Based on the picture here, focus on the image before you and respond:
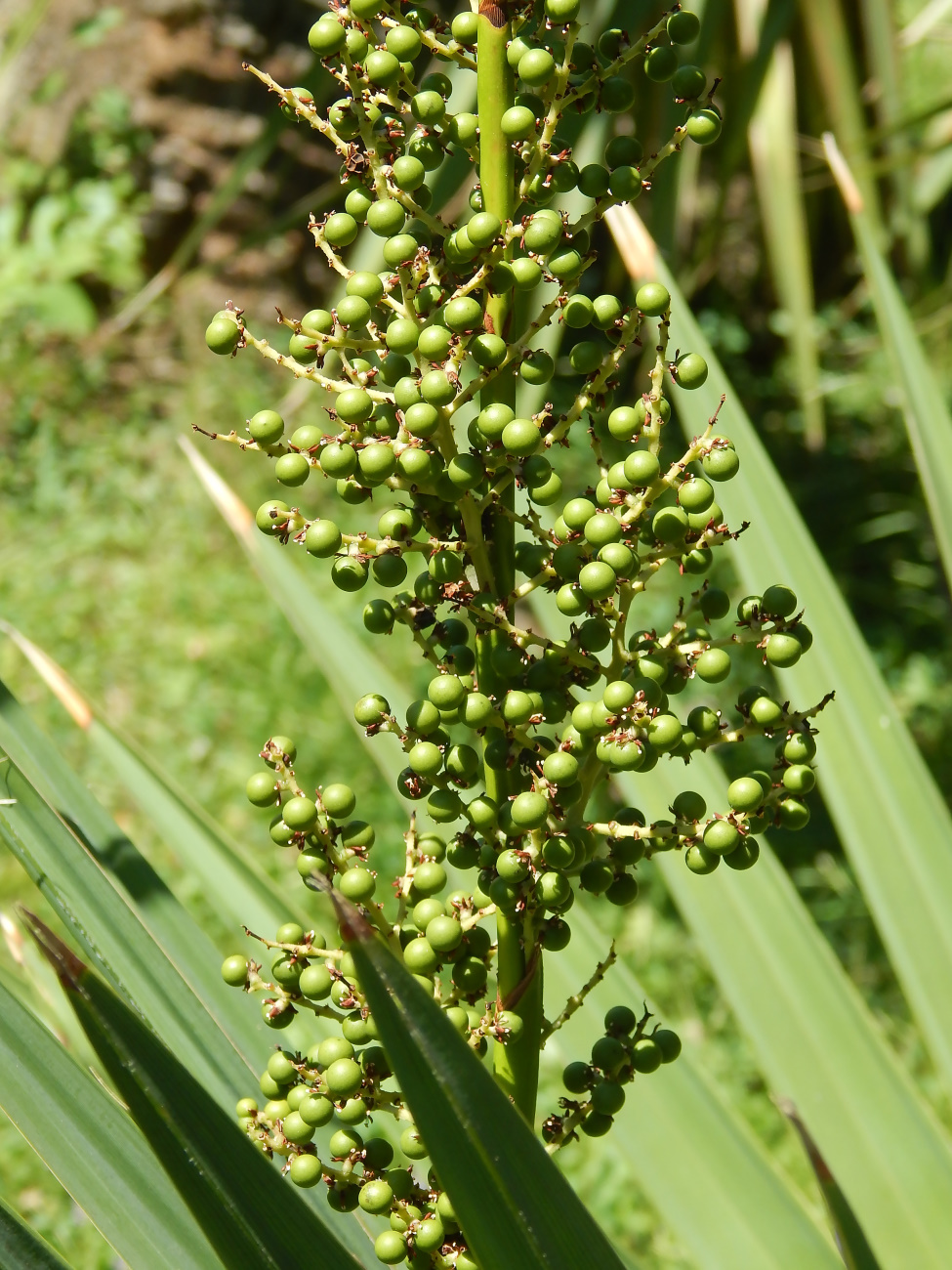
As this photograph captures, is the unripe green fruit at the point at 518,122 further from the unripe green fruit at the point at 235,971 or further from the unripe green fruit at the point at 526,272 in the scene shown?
the unripe green fruit at the point at 235,971

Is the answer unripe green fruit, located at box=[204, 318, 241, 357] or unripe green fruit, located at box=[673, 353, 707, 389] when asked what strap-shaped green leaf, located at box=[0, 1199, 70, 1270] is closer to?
unripe green fruit, located at box=[204, 318, 241, 357]

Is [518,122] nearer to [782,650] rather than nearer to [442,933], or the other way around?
[782,650]

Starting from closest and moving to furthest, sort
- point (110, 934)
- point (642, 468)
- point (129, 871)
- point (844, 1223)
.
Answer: point (642, 468) < point (844, 1223) < point (110, 934) < point (129, 871)

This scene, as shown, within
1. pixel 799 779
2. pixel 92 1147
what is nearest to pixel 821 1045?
pixel 799 779

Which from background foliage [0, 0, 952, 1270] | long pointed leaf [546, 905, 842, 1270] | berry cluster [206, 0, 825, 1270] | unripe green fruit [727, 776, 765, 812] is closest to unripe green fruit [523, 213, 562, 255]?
berry cluster [206, 0, 825, 1270]

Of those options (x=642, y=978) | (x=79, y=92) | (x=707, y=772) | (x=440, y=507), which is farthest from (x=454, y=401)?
(x=79, y=92)

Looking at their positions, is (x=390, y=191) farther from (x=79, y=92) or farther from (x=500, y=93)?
(x=79, y=92)
